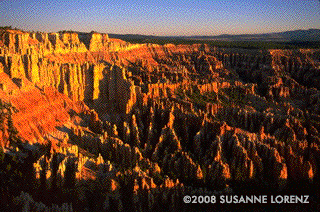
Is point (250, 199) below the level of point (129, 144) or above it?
below

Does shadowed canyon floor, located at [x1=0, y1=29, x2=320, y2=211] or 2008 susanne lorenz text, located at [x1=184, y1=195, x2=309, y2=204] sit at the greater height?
shadowed canyon floor, located at [x1=0, y1=29, x2=320, y2=211]

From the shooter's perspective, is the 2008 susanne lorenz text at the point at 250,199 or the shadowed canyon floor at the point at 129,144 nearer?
the shadowed canyon floor at the point at 129,144

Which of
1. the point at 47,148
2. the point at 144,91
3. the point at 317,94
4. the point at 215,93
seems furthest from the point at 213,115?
the point at 317,94

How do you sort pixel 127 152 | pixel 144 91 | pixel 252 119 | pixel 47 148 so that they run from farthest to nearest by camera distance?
pixel 144 91 < pixel 252 119 < pixel 127 152 < pixel 47 148

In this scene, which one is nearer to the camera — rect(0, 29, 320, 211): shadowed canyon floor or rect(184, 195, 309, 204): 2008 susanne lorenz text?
rect(0, 29, 320, 211): shadowed canyon floor

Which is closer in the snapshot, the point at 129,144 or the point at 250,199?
the point at 250,199

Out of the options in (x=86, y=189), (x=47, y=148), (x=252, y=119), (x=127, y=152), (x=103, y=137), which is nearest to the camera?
(x=86, y=189)

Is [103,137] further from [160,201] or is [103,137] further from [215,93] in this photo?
[215,93]

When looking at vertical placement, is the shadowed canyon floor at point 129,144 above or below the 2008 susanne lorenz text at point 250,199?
above
